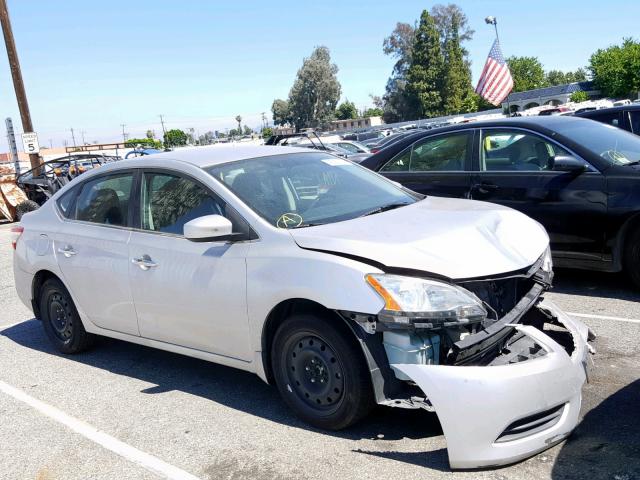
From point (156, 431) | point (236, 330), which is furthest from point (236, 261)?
point (156, 431)

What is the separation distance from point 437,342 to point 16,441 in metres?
2.71

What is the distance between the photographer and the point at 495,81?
67.8 ft

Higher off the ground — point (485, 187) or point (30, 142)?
point (30, 142)

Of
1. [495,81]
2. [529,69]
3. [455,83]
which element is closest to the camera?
[495,81]

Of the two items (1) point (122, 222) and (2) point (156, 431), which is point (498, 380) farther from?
(1) point (122, 222)

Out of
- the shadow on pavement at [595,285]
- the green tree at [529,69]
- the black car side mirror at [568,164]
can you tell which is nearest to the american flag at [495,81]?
the shadow on pavement at [595,285]

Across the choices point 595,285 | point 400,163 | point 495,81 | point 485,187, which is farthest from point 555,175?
point 495,81

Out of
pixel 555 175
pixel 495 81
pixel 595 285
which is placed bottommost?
pixel 595 285

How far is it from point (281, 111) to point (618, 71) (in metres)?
47.2

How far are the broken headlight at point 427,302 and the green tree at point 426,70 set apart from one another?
78883 mm

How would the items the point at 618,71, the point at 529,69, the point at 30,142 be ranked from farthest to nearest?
the point at 529,69 < the point at 618,71 < the point at 30,142

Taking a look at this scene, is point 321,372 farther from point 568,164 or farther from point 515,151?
point 515,151

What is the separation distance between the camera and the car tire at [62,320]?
207 inches

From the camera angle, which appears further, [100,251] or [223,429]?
[100,251]
